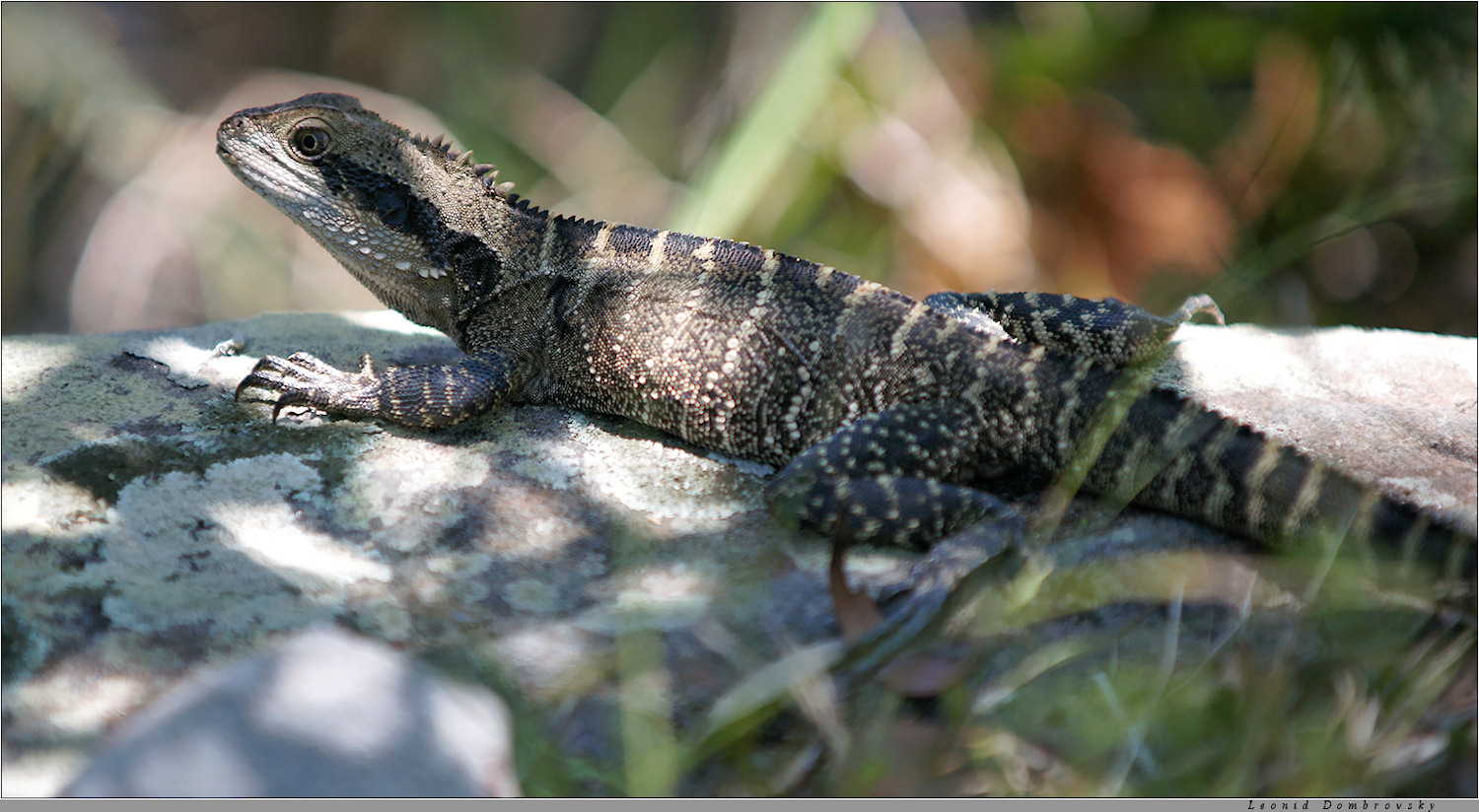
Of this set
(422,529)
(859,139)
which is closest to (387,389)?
(422,529)

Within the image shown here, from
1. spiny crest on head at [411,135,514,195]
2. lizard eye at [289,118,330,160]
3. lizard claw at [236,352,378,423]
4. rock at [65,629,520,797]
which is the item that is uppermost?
spiny crest on head at [411,135,514,195]

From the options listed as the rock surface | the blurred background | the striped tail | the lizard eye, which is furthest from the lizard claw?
the striped tail

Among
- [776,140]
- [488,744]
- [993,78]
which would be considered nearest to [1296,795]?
[488,744]

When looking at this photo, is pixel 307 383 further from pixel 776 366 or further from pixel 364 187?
pixel 776 366

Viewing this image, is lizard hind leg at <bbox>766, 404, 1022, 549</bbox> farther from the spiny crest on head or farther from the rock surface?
the spiny crest on head

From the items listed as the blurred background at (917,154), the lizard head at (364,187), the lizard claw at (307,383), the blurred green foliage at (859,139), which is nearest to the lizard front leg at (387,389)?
the lizard claw at (307,383)

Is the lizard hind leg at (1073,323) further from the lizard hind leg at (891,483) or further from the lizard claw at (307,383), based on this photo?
the lizard claw at (307,383)
